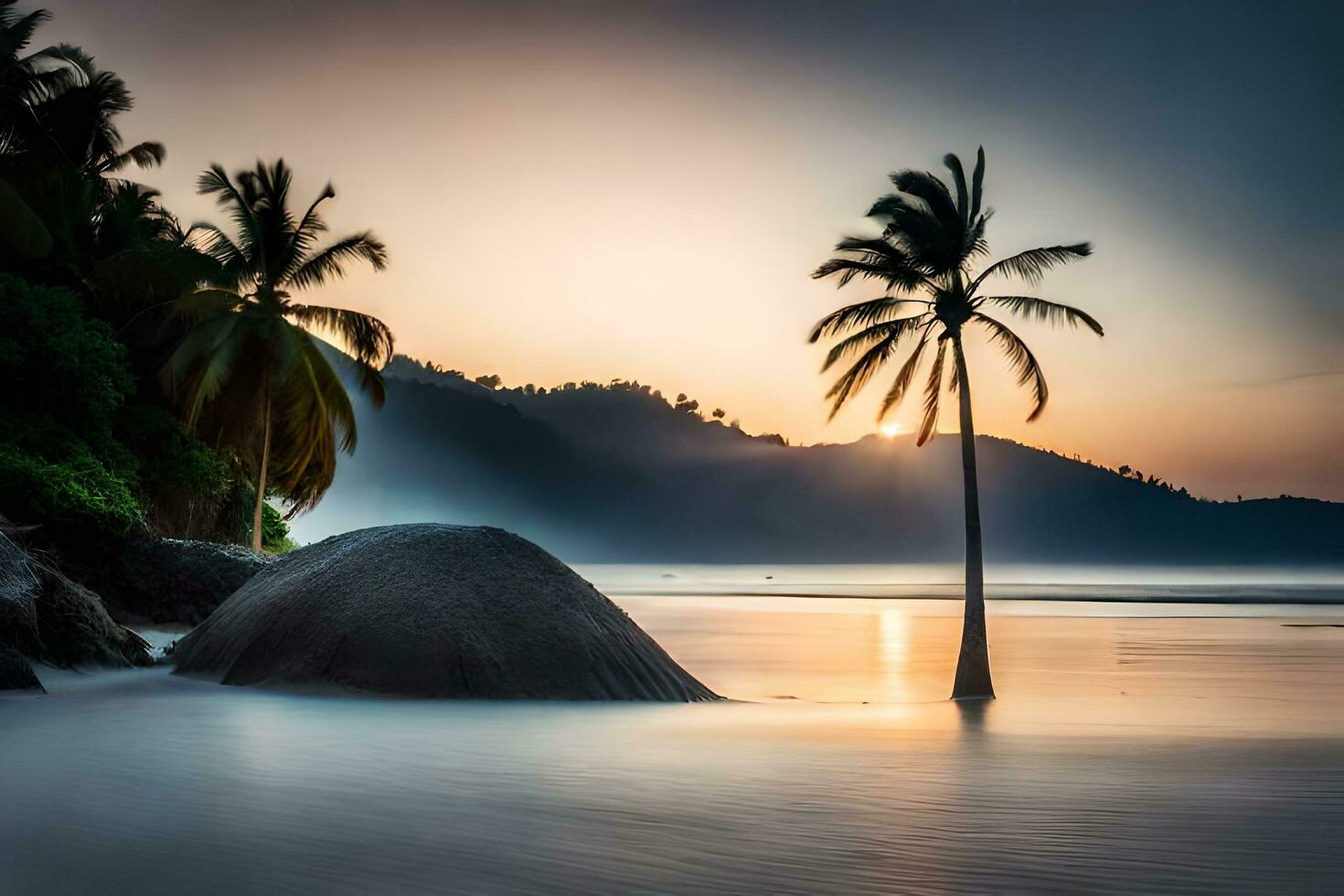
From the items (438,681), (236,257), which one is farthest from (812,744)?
(236,257)

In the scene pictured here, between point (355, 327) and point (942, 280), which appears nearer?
point (942, 280)

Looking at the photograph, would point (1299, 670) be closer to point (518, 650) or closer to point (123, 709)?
point (518, 650)

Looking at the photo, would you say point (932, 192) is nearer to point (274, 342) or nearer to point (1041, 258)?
point (1041, 258)

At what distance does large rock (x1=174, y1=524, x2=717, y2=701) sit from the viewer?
500 inches

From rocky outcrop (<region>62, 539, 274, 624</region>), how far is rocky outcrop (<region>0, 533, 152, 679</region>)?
366 inches

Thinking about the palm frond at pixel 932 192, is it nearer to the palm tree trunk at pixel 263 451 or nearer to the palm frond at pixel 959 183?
the palm frond at pixel 959 183

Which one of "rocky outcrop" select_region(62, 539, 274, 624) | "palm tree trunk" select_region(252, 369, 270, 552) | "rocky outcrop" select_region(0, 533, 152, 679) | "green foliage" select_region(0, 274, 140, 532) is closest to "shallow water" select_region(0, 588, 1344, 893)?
"rocky outcrop" select_region(0, 533, 152, 679)

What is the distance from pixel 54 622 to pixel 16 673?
235 centimetres

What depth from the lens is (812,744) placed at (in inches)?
439

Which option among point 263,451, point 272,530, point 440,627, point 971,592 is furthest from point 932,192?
point 272,530

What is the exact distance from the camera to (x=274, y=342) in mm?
36375

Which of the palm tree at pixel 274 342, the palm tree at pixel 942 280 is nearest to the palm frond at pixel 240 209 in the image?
the palm tree at pixel 274 342

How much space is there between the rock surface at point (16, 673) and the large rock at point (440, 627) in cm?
180

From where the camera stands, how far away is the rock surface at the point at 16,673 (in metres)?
12.8
